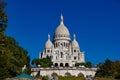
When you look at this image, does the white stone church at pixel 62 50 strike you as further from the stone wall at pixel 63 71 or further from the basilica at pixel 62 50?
the stone wall at pixel 63 71

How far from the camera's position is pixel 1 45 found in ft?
169

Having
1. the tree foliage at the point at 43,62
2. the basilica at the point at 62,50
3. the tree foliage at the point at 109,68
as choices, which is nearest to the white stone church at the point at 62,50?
the basilica at the point at 62,50

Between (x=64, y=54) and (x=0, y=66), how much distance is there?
328ft

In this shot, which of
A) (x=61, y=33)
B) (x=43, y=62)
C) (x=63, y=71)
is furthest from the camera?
(x=61, y=33)

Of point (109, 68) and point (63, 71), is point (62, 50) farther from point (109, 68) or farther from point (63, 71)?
point (109, 68)

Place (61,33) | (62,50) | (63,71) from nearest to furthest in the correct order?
(63,71), (62,50), (61,33)

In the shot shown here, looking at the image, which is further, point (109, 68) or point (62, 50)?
point (62, 50)

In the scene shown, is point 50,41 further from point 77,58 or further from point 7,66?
point 7,66

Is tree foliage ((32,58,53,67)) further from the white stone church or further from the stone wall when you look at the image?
the stone wall

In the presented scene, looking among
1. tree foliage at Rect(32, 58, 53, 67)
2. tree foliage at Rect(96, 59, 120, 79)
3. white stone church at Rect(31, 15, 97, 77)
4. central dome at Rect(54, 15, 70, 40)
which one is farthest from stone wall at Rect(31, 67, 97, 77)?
central dome at Rect(54, 15, 70, 40)

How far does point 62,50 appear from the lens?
153m

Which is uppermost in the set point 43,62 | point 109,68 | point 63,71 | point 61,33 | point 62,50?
point 61,33

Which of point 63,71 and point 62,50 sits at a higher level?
point 62,50

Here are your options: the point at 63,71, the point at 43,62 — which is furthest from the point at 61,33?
the point at 63,71
